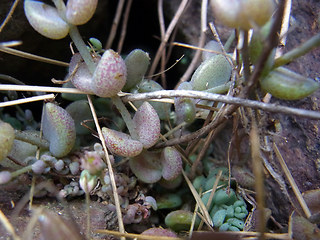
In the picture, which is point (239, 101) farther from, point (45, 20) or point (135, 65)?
point (45, 20)

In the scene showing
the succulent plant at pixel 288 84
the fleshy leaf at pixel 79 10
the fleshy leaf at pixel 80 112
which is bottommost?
the fleshy leaf at pixel 80 112

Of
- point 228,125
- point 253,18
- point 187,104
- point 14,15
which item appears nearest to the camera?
point 253,18

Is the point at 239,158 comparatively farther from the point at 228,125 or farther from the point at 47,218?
the point at 47,218

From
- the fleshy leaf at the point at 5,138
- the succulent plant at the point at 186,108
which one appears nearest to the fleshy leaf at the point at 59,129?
the fleshy leaf at the point at 5,138

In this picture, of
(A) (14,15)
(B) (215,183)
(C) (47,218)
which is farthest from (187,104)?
(A) (14,15)

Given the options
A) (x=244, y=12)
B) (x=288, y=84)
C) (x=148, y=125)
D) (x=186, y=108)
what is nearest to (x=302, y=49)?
(x=288, y=84)

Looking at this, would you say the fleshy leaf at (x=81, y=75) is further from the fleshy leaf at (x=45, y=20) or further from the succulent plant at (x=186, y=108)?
the succulent plant at (x=186, y=108)

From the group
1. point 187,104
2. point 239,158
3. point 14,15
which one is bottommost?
point 239,158
